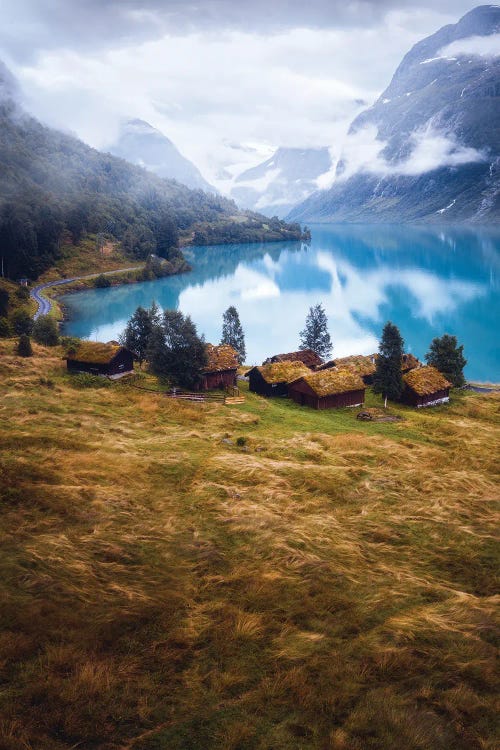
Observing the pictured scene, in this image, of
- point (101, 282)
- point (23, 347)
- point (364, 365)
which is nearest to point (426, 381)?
point (364, 365)

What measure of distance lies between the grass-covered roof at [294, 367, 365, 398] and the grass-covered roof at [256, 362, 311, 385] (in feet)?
12.8

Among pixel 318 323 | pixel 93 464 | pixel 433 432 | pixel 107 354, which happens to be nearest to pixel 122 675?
pixel 93 464

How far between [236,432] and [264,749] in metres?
25.7

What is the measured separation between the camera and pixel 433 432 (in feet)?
139

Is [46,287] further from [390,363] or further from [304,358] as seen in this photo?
[390,363]

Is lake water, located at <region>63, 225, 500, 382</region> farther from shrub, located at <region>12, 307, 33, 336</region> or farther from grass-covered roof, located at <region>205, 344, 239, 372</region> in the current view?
grass-covered roof, located at <region>205, 344, 239, 372</region>

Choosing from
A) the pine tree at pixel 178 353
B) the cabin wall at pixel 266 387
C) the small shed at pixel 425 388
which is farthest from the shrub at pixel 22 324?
the small shed at pixel 425 388

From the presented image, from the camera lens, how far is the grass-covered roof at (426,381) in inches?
2283

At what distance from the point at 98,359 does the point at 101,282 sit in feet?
387

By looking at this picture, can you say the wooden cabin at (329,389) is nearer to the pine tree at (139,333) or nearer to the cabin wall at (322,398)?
the cabin wall at (322,398)

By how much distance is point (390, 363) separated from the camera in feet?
189

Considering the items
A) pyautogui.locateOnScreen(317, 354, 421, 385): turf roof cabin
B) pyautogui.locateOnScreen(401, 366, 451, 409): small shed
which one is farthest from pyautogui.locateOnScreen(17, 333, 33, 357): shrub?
pyautogui.locateOnScreen(401, 366, 451, 409): small shed

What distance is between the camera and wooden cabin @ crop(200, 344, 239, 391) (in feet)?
186

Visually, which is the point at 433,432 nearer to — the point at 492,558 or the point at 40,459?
the point at 492,558
